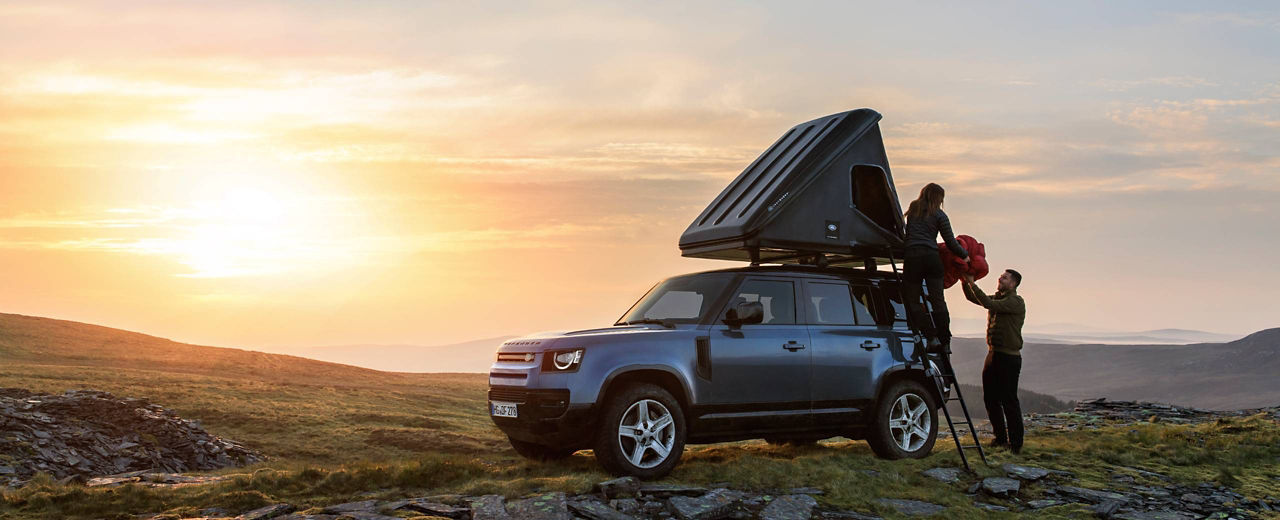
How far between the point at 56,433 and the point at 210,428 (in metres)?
7.47

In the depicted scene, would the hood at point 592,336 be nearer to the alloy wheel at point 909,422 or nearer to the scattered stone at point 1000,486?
the alloy wheel at point 909,422

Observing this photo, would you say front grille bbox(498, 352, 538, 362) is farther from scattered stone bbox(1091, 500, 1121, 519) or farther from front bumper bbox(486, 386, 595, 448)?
scattered stone bbox(1091, 500, 1121, 519)

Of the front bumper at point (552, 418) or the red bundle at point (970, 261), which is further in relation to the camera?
the red bundle at point (970, 261)

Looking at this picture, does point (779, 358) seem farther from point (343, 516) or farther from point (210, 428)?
point (210, 428)

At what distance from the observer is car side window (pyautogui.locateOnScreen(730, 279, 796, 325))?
995 centimetres

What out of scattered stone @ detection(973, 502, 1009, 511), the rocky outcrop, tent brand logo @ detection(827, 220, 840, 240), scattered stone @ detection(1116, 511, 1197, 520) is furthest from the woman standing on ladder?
the rocky outcrop

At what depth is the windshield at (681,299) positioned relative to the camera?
9.82 meters

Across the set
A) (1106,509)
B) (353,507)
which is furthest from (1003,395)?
(353,507)

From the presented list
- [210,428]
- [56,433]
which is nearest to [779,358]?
[56,433]

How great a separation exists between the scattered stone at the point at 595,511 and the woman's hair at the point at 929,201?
560 centimetres

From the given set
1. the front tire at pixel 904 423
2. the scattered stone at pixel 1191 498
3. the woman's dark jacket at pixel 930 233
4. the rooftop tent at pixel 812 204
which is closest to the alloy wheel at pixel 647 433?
the rooftop tent at pixel 812 204

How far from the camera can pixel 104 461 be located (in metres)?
15.3

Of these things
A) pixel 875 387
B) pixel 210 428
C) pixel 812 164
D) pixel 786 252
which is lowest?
pixel 210 428

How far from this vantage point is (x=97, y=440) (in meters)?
15.9
